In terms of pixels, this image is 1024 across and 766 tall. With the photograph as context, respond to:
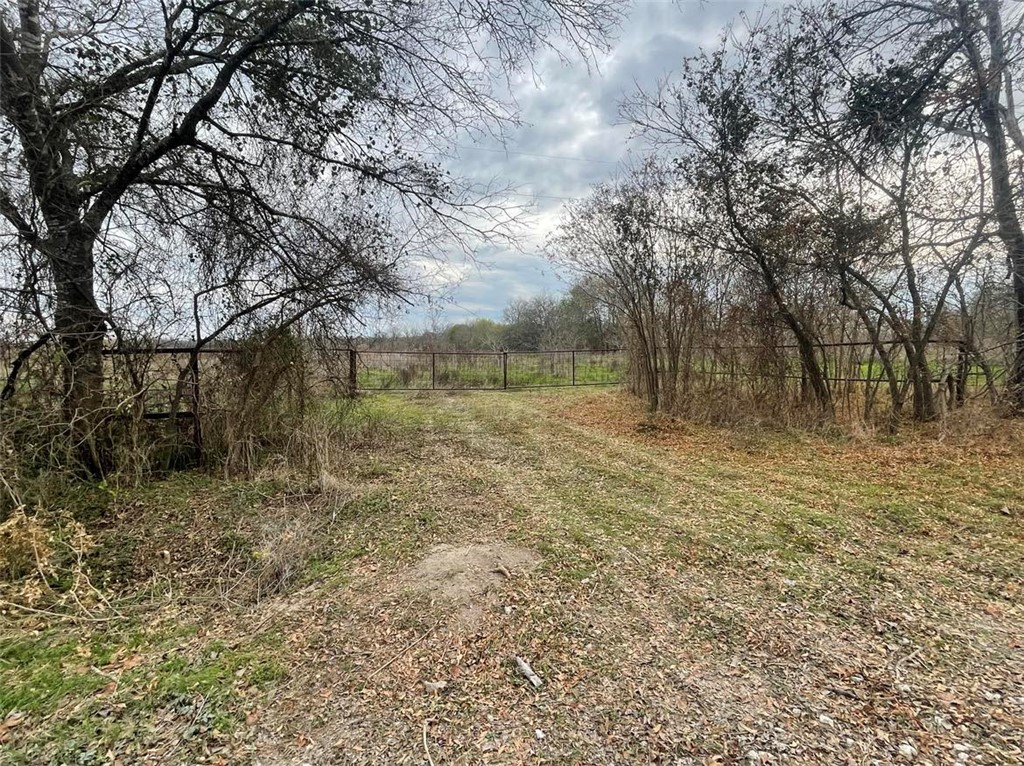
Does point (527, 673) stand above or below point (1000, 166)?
below

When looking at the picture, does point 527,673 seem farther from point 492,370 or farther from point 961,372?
point 492,370

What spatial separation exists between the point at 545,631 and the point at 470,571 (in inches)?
27.4

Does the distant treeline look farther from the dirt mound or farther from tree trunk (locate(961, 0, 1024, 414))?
the dirt mound

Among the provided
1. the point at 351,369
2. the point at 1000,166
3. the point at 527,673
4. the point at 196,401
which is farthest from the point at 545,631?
the point at 1000,166

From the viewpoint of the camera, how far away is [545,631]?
2109mm

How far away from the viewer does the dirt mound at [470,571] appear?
2.39 m

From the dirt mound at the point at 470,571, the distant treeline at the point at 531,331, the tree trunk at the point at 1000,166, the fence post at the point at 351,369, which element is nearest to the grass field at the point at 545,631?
the dirt mound at the point at 470,571

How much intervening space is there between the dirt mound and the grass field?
0.03m

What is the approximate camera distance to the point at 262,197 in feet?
16.8

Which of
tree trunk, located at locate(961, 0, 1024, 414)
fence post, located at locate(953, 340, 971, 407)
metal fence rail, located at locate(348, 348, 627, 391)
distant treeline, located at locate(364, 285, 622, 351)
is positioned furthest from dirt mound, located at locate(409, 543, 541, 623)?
distant treeline, located at locate(364, 285, 622, 351)

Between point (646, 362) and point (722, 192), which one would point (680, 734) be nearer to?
point (722, 192)

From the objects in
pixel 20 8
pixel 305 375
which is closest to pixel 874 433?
pixel 305 375

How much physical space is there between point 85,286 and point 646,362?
8.79 meters

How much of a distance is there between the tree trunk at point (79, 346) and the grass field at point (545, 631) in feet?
1.80
